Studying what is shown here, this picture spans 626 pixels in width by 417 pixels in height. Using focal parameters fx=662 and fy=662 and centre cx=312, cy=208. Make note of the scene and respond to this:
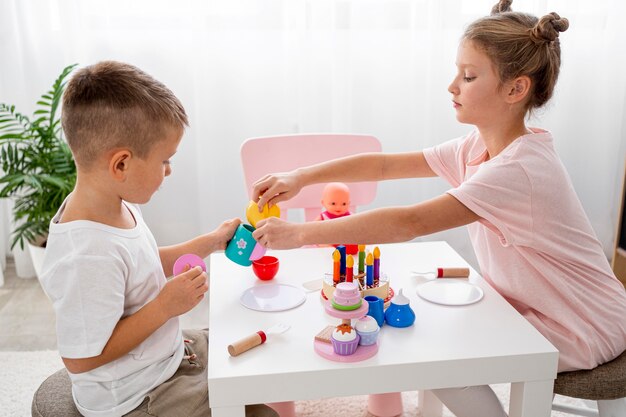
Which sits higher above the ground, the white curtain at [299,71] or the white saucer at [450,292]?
the white curtain at [299,71]

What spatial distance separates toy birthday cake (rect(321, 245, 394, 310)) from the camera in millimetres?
1198

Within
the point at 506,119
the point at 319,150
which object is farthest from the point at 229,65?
the point at 506,119

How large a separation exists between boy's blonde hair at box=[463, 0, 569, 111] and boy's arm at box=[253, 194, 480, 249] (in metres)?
0.29

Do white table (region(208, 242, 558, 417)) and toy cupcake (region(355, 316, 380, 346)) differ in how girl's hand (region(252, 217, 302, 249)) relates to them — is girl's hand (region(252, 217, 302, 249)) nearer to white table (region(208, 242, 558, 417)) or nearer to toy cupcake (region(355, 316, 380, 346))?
white table (region(208, 242, 558, 417))

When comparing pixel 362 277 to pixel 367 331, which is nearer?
pixel 367 331

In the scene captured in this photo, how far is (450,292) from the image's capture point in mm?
1268

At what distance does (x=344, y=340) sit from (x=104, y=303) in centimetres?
39

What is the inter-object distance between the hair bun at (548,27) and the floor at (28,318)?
58.0 inches

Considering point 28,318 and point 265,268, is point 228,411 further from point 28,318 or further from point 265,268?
point 28,318

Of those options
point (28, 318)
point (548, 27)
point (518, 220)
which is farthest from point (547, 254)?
point (28, 318)

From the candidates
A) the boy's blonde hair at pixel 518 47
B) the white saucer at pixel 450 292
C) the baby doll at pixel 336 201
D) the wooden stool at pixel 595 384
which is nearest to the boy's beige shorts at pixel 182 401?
the white saucer at pixel 450 292

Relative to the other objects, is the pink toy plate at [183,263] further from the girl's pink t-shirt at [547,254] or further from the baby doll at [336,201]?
the baby doll at [336,201]

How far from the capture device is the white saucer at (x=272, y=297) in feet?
3.95

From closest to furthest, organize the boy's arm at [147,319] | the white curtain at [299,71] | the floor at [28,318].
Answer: the boy's arm at [147,319], the floor at [28,318], the white curtain at [299,71]
